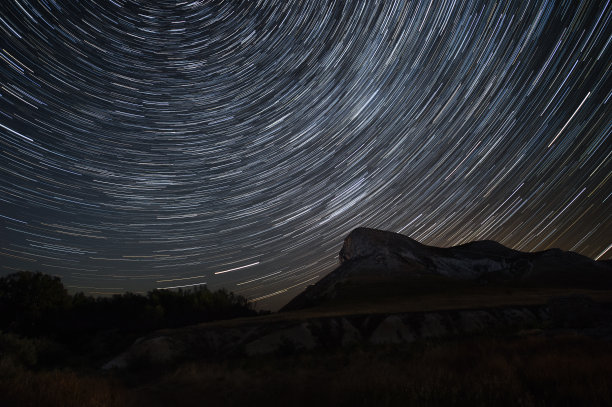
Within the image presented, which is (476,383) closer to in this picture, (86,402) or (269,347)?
(86,402)

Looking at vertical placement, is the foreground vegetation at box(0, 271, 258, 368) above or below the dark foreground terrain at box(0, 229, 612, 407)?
above

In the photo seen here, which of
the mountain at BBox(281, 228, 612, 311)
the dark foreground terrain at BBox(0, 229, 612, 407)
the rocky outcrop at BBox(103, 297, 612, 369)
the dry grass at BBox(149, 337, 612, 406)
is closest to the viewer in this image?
the dry grass at BBox(149, 337, 612, 406)

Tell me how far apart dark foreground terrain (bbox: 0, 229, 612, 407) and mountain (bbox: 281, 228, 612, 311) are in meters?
1.07

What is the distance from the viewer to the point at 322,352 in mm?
19328

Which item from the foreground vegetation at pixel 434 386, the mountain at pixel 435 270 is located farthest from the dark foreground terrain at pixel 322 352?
the mountain at pixel 435 270

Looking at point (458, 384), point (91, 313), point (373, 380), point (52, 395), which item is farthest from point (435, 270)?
point (52, 395)

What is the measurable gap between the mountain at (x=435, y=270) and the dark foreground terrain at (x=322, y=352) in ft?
3.51

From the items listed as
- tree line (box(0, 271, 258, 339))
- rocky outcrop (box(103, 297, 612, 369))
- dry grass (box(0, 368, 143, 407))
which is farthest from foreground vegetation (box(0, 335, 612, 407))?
tree line (box(0, 271, 258, 339))

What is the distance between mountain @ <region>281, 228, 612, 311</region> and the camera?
5791 cm

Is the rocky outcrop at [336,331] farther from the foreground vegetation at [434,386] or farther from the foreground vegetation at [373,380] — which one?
the foreground vegetation at [434,386]

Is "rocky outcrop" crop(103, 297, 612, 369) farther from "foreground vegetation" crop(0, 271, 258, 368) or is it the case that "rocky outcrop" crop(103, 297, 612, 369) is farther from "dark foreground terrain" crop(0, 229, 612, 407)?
"foreground vegetation" crop(0, 271, 258, 368)

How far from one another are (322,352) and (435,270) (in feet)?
242

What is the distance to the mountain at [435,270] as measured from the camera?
190ft

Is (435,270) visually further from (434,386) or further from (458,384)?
(434,386)
